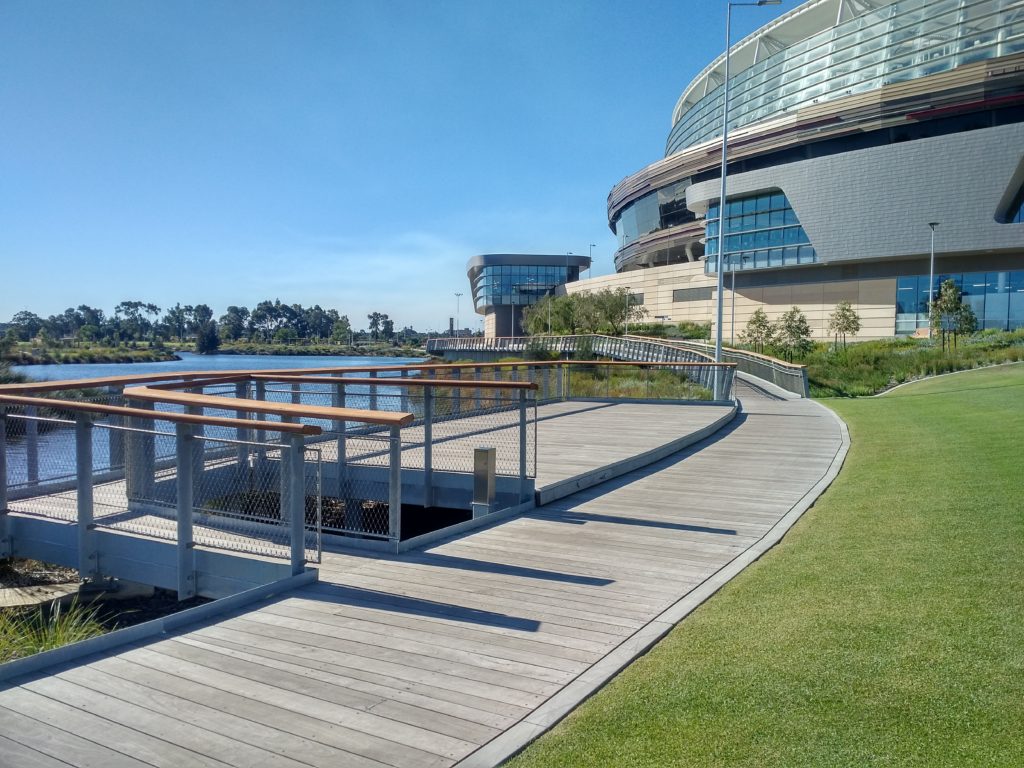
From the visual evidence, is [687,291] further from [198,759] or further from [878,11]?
[198,759]

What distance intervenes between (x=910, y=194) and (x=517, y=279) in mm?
74038

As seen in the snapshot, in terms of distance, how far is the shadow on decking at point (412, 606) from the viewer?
524 centimetres

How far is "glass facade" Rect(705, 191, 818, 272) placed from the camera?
6188 cm

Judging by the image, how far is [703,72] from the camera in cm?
8925

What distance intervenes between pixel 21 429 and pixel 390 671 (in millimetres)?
6172

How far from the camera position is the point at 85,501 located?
24.3 ft

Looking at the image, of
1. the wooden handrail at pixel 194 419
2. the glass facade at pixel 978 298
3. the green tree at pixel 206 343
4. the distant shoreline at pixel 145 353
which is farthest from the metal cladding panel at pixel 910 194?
the green tree at pixel 206 343

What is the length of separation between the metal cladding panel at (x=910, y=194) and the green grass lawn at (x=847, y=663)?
5278 cm

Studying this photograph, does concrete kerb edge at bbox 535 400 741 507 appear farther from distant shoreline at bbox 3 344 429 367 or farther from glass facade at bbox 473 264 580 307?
glass facade at bbox 473 264 580 307

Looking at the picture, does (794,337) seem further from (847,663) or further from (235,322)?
(235,322)

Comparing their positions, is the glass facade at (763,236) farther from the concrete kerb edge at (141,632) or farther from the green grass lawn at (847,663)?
the concrete kerb edge at (141,632)

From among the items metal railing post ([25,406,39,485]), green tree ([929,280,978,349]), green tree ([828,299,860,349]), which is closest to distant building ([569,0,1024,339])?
green tree ([828,299,860,349])

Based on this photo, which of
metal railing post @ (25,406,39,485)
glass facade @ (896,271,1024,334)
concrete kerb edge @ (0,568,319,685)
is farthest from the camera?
glass facade @ (896,271,1024,334)

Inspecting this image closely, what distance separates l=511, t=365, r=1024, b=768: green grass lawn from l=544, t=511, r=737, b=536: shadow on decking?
0.78 metres
